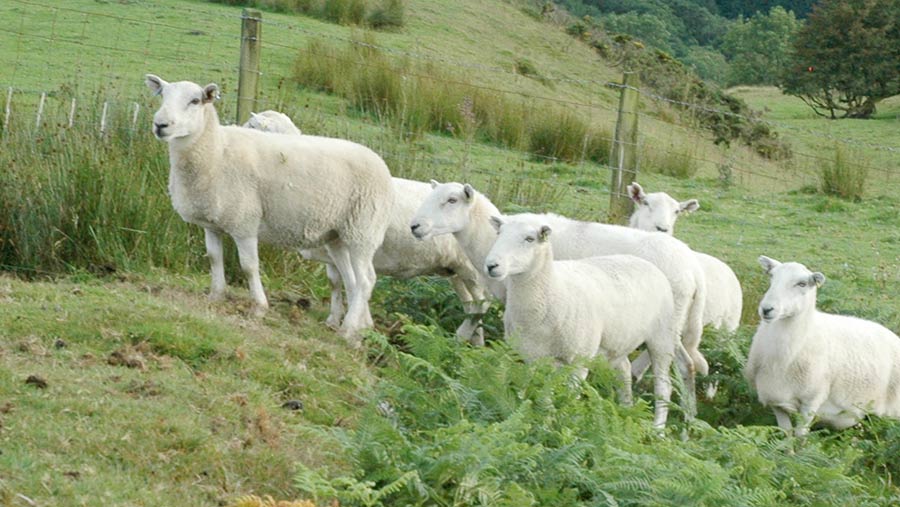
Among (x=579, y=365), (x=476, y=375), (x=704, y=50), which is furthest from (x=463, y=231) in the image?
(x=704, y=50)

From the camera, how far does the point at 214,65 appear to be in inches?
701

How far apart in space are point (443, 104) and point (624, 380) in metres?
8.36

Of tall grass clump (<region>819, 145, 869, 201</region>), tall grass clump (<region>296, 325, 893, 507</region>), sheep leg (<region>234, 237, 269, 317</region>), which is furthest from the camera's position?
tall grass clump (<region>819, 145, 869, 201</region>)

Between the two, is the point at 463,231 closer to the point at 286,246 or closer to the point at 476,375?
the point at 286,246

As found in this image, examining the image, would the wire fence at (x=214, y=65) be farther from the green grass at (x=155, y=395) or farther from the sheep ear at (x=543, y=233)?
the sheep ear at (x=543, y=233)

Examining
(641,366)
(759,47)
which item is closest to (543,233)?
(641,366)

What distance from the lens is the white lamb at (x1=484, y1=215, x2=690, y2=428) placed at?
8.46 m

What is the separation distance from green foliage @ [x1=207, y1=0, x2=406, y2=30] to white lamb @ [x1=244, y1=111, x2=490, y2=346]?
Answer: 14.6 m

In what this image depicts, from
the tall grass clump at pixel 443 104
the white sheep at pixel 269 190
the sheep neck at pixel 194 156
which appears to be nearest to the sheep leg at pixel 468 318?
the white sheep at pixel 269 190

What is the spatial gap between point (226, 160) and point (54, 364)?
2274 millimetres

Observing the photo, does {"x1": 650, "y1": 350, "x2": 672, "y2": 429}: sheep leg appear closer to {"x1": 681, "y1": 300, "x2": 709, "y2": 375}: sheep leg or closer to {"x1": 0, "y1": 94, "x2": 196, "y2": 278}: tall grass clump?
{"x1": 681, "y1": 300, "x2": 709, "y2": 375}: sheep leg

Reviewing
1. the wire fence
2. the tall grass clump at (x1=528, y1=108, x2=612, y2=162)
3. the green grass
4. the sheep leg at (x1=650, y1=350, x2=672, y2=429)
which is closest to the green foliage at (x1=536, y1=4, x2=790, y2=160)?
the wire fence

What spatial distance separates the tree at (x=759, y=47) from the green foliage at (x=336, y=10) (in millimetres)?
30883

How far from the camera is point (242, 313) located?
8789 millimetres
